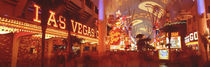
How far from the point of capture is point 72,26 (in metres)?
16.3

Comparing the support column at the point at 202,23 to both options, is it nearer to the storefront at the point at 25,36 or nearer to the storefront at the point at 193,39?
the storefront at the point at 25,36

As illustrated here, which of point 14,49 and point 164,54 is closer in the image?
point 14,49

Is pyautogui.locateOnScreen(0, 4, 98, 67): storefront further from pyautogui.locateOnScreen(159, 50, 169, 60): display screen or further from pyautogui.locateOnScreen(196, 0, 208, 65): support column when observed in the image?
pyautogui.locateOnScreen(196, 0, 208, 65): support column

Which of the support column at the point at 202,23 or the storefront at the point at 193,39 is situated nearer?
the support column at the point at 202,23

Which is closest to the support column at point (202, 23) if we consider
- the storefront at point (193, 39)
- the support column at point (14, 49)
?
the storefront at point (193, 39)

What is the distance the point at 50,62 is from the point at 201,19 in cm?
1135

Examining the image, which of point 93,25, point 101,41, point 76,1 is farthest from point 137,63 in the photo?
point 93,25

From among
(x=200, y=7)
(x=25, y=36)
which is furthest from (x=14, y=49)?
(x=200, y=7)

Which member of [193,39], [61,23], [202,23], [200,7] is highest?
[200,7]

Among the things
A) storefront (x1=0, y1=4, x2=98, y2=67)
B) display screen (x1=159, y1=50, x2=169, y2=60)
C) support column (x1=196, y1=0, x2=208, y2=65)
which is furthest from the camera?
display screen (x1=159, y1=50, x2=169, y2=60)

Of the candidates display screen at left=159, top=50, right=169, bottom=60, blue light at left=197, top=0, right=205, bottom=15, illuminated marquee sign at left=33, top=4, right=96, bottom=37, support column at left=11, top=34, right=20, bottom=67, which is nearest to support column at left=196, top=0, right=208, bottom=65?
blue light at left=197, top=0, right=205, bottom=15

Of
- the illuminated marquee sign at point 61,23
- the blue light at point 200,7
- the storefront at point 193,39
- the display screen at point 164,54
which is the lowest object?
the display screen at point 164,54

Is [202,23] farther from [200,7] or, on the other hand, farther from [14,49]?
[14,49]

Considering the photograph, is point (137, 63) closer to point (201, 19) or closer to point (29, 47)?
point (201, 19)
